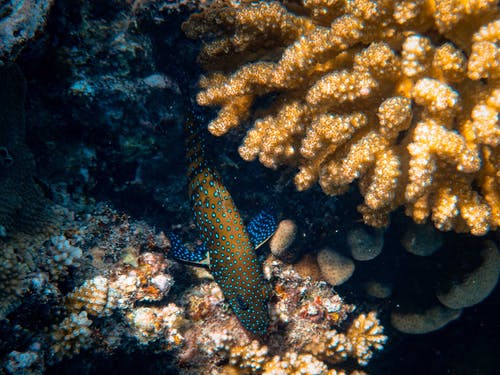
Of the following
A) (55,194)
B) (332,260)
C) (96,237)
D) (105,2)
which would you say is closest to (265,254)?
(332,260)

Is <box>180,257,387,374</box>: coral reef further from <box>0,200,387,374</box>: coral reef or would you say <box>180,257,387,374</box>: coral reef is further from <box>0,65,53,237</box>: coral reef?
<box>0,65,53,237</box>: coral reef

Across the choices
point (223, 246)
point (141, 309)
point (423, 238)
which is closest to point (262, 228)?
point (223, 246)

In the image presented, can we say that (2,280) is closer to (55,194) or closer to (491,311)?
(55,194)

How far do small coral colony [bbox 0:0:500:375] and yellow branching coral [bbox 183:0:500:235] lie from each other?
0.02 meters

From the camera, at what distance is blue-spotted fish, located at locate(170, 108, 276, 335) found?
14.4ft

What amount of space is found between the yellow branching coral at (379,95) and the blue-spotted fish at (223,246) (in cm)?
83

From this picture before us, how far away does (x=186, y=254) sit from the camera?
15.1ft

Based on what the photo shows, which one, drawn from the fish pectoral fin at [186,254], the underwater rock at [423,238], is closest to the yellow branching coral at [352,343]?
the underwater rock at [423,238]

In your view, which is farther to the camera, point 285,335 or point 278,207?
point 278,207

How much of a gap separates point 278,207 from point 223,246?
43.8 inches

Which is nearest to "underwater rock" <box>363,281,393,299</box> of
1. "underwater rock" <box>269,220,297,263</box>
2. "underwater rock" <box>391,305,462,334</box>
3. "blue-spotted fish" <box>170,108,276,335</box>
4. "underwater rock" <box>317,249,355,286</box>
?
"underwater rock" <box>391,305,462,334</box>

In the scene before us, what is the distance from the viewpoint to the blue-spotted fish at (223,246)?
439 centimetres

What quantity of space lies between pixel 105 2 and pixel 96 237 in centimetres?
301

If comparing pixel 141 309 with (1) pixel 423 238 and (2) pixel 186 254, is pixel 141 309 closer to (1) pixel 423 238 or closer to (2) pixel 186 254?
(2) pixel 186 254
